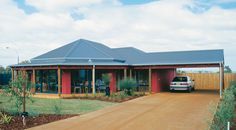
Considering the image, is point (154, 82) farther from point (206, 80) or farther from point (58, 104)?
point (58, 104)

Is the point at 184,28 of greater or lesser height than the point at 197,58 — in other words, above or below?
above

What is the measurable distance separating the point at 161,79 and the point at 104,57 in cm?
613

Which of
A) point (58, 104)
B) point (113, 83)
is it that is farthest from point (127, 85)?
point (58, 104)

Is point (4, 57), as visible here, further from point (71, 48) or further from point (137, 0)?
point (137, 0)

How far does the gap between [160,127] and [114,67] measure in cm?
1536

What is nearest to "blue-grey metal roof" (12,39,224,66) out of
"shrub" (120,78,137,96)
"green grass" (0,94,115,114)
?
"shrub" (120,78,137,96)

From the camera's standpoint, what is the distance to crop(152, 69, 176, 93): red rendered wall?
2742 cm

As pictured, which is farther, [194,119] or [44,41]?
[44,41]

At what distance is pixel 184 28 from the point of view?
26969 millimetres

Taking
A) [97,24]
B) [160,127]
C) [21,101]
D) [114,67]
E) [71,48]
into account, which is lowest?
[160,127]

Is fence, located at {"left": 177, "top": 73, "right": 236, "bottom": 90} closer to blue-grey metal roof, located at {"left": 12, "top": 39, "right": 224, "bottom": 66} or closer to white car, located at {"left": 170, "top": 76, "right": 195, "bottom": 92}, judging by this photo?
blue-grey metal roof, located at {"left": 12, "top": 39, "right": 224, "bottom": 66}

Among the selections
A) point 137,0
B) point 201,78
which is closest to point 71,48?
point 137,0

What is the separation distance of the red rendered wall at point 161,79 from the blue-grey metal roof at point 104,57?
1.38 meters

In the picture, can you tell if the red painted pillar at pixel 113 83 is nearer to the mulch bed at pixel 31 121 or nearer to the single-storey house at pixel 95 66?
the single-storey house at pixel 95 66
